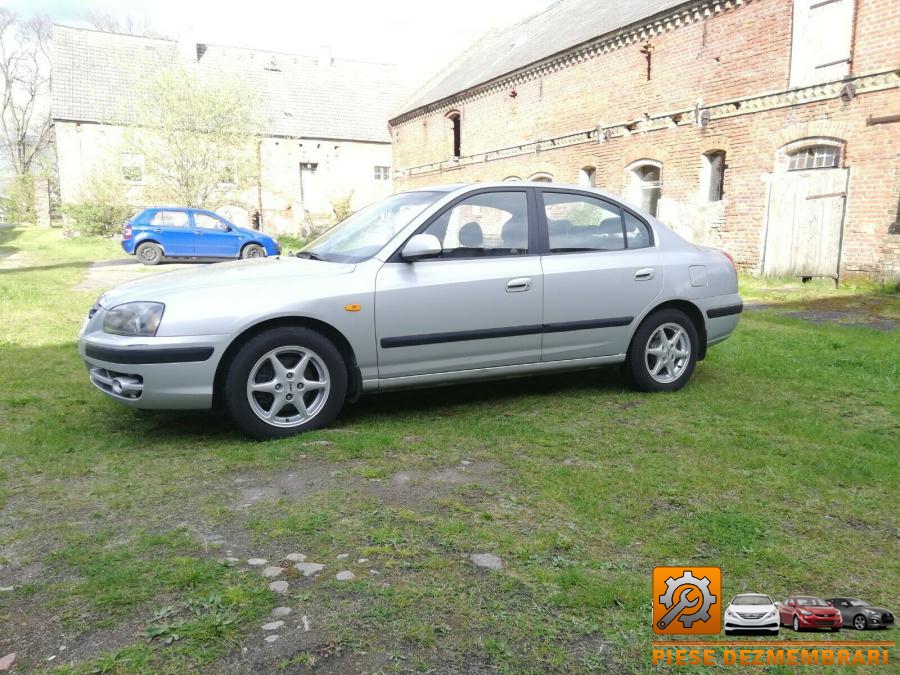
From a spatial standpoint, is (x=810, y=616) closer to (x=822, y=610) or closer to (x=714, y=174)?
(x=822, y=610)

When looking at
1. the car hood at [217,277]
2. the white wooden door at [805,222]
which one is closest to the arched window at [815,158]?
the white wooden door at [805,222]

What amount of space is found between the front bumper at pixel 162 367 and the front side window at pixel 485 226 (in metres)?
1.68

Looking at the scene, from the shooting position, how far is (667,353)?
5.56 m

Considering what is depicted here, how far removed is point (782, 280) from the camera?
47.5 ft

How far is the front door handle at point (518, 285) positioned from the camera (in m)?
4.84

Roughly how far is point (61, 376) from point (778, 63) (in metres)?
14.8

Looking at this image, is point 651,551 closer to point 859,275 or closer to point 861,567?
point 861,567

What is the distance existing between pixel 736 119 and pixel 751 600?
49.8 feet

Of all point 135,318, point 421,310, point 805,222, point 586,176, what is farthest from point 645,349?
point 586,176

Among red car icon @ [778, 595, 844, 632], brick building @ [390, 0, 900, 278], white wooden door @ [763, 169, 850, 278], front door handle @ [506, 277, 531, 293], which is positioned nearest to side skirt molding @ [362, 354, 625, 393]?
front door handle @ [506, 277, 531, 293]

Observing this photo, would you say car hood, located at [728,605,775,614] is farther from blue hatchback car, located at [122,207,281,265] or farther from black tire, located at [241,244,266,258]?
black tire, located at [241,244,266,258]

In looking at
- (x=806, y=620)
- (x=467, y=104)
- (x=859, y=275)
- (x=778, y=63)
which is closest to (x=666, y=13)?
(x=778, y=63)

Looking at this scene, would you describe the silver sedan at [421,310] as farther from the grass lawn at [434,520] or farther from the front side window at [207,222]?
the front side window at [207,222]

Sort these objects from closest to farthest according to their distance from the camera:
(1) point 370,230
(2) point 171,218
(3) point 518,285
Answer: (3) point 518,285, (1) point 370,230, (2) point 171,218
